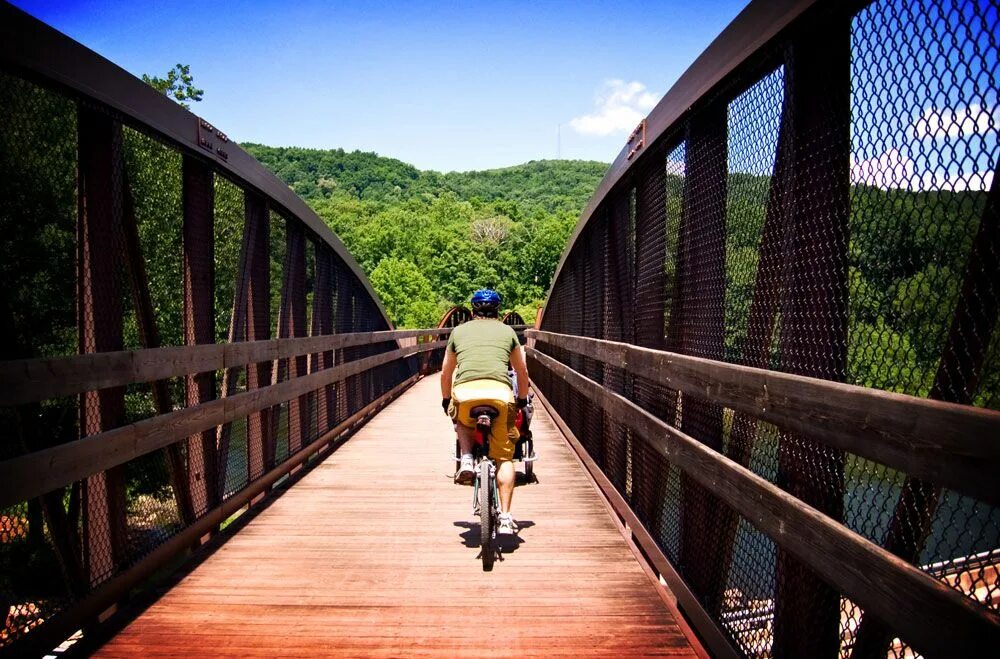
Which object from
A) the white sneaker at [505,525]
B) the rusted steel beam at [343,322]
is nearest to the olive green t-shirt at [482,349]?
the white sneaker at [505,525]

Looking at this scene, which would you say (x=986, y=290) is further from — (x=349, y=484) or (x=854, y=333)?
(x=349, y=484)

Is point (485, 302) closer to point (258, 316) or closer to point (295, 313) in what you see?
point (258, 316)

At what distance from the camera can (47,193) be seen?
5414 mm

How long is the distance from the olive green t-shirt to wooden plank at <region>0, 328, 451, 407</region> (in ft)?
4.11

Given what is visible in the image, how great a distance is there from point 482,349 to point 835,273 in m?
2.70

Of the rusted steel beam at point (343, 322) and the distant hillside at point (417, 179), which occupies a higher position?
the distant hillside at point (417, 179)

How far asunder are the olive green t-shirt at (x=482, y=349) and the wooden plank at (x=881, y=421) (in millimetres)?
1929

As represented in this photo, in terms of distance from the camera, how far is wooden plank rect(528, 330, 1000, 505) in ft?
4.39

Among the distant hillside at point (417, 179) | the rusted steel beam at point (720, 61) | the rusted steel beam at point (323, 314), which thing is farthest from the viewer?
the distant hillside at point (417, 179)

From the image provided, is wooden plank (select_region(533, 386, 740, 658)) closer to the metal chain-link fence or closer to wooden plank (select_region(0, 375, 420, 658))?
wooden plank (select_region(0, 375, 420, 658))

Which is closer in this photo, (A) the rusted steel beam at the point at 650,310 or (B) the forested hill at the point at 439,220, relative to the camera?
(A) the rusted steel beam at the point at 650,310

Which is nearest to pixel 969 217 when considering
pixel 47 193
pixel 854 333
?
pixel 854 333

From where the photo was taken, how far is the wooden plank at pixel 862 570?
1354 millimetres

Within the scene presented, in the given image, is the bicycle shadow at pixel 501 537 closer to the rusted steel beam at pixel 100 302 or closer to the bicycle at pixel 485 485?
the bicycle at pixel 485 485
